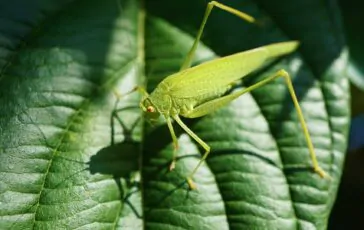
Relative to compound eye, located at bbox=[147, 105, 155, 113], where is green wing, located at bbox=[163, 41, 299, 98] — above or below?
above

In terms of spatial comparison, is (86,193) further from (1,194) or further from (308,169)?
(308,169)

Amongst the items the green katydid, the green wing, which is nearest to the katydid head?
the green katydid

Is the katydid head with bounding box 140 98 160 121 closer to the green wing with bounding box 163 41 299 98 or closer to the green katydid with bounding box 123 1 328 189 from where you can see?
the green katydid with bounding box 123 1 328 189

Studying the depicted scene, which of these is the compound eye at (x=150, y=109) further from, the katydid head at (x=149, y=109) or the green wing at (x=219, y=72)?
the green wing at (x=219, y=72)

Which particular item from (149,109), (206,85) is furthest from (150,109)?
(206,85)

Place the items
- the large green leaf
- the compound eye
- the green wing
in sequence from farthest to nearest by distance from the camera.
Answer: the green wing, the compound eye, the large green leaf

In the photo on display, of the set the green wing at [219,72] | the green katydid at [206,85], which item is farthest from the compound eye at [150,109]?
the green wing at [219,72]

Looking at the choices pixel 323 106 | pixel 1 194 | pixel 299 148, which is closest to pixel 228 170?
pixel 299 148

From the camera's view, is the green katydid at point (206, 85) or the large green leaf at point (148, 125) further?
the green katydid at point (206, 85)
